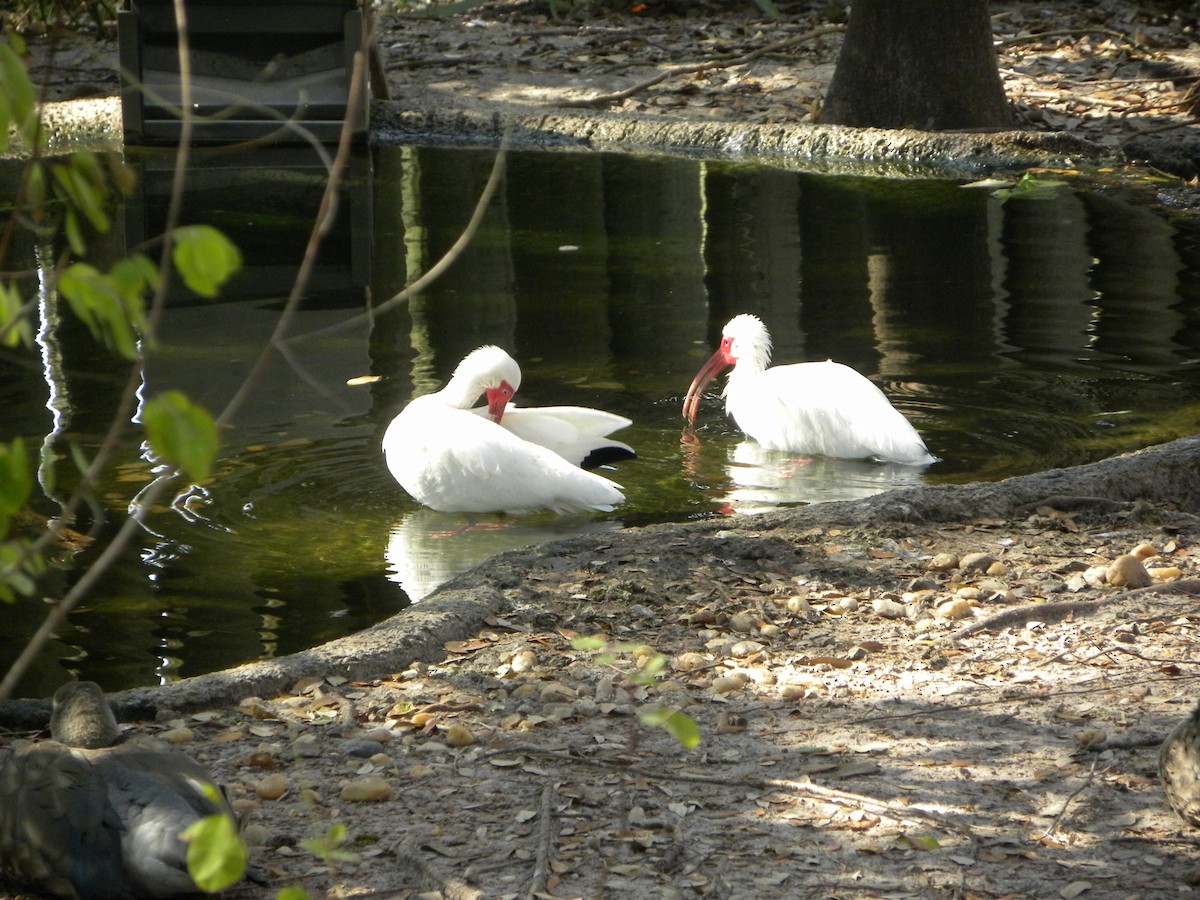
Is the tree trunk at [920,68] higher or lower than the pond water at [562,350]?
higher

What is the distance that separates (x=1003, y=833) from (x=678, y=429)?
381 centimetres

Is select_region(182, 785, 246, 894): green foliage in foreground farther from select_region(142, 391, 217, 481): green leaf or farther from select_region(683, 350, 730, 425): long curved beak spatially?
select_region(683, 350, 730, 425): long curved beak

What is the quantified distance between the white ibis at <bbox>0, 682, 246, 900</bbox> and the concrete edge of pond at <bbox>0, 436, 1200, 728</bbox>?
0.84m

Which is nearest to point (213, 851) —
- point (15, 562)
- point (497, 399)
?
point (15, 562)

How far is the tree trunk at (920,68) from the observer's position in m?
12.1

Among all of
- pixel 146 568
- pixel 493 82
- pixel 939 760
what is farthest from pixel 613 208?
pixel 939 760

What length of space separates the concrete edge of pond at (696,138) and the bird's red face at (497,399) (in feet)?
19.0

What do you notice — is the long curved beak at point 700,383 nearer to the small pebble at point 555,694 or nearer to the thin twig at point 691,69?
the small pebble at point 555,694

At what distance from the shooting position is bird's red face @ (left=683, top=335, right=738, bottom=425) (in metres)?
6.82

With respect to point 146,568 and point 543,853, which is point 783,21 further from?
point 543,853

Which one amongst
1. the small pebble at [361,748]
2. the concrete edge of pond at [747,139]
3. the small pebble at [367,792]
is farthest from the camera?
the concrete edge of pond at [747,139]

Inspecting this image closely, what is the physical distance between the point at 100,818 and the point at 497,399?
3591mm

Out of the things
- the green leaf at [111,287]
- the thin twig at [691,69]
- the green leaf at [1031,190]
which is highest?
the thin twig at [691,69]

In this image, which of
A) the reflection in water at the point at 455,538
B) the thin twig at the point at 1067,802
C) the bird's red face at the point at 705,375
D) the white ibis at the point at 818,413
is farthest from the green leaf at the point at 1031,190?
the thin twig at the point at 1067,802
